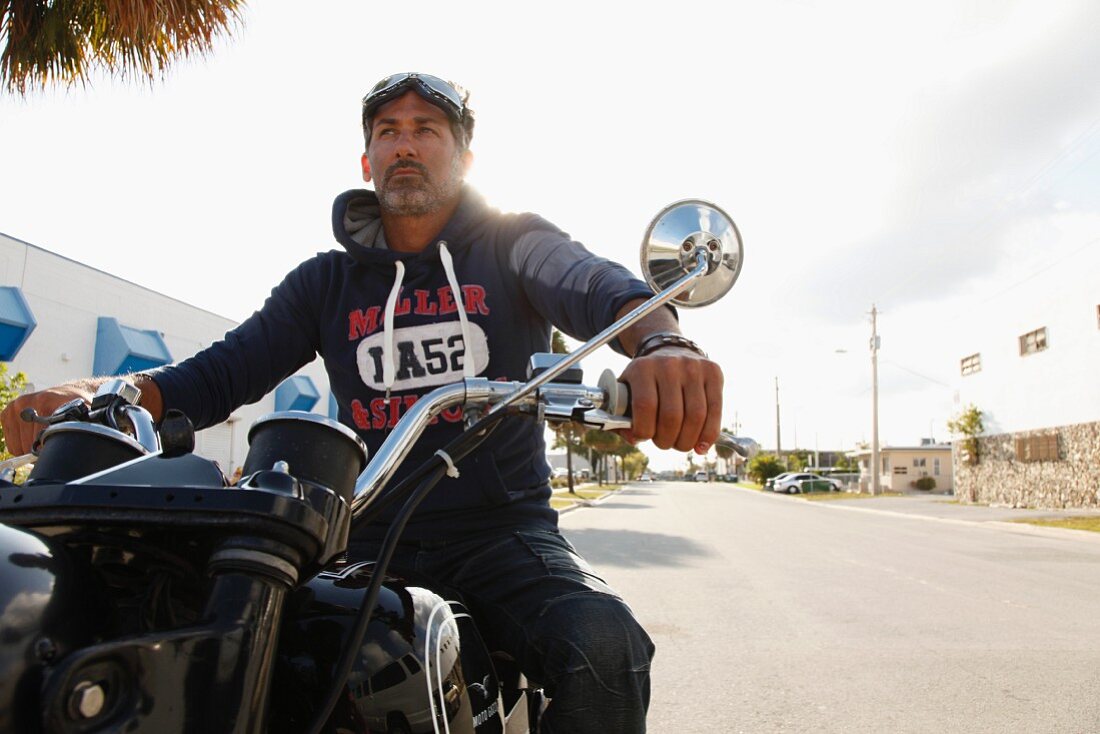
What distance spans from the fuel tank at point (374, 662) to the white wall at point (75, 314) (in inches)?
607

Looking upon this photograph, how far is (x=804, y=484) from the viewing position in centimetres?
5781

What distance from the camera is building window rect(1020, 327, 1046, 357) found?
3045 cm

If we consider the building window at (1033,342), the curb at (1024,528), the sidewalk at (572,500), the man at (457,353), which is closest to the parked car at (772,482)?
the sidewalk at (572,500)

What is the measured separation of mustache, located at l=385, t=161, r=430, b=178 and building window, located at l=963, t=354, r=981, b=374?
125 ft

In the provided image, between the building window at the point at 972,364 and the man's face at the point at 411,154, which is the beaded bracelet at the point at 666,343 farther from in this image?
the building window at the point at 972,364

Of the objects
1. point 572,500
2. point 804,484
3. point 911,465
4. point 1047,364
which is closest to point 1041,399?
point 1047,364

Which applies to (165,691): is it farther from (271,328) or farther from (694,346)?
(271,328)

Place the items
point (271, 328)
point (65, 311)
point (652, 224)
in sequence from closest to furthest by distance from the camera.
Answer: point (652, 224) → point (271, 328) → point (65, 311)

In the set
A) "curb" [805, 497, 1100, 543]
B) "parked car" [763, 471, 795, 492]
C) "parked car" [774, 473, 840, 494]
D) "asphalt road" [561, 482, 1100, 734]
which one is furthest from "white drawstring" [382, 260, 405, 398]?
"parked car" [763, 471, 795, 492]

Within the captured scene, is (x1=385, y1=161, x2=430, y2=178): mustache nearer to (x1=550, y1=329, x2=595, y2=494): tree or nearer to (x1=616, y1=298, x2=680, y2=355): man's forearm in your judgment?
(x1=550, y1=329, x2=595, y2=494): tree

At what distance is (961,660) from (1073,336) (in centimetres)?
2726

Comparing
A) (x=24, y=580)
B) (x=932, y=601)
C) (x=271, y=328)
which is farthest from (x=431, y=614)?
(x=932, y=601)

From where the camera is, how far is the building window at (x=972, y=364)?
117 feet

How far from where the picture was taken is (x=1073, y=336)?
92.5 feet
